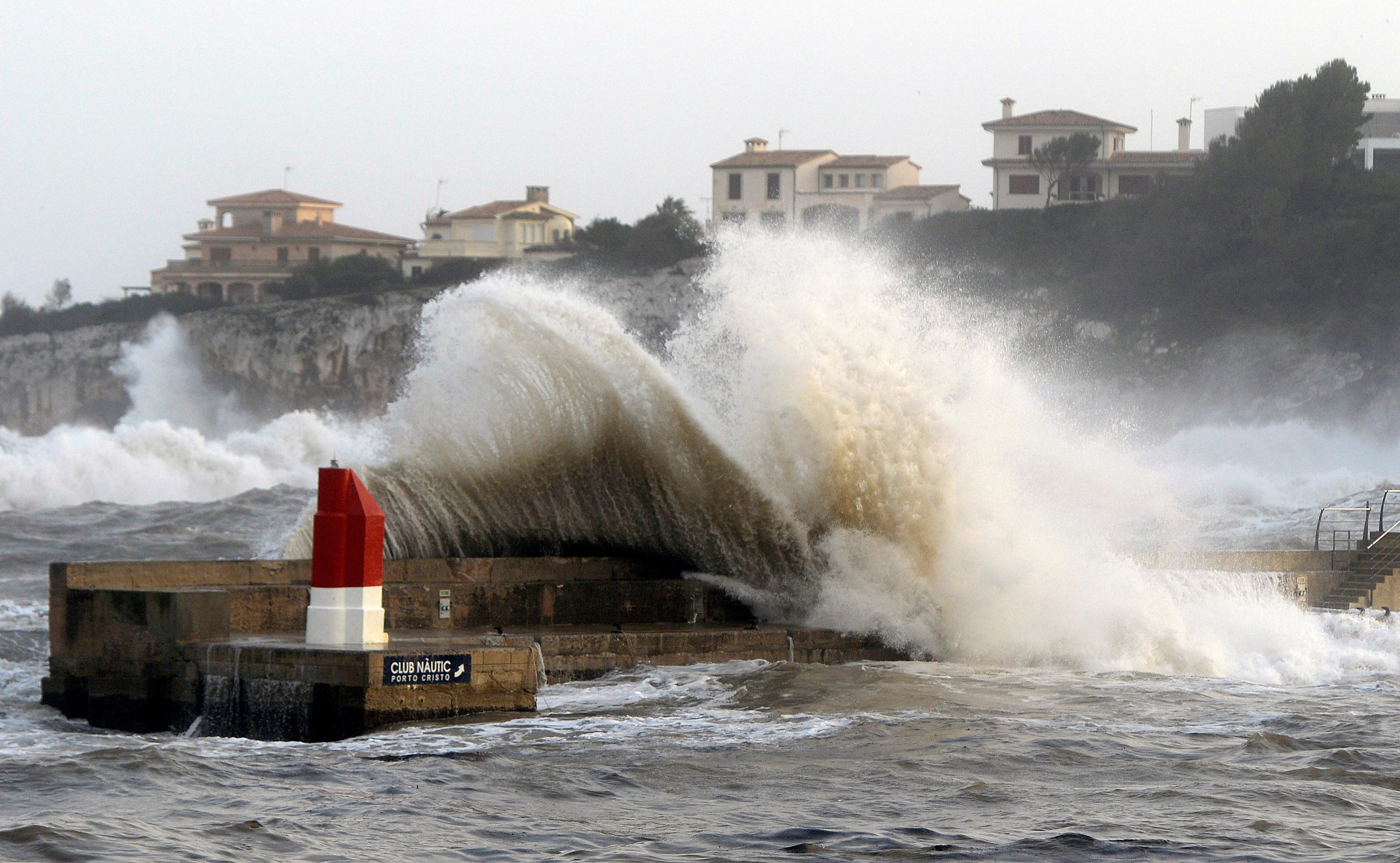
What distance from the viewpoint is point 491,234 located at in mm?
84438

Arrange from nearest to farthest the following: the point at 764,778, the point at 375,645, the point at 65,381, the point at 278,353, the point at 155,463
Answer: the point at 764,778 < the point at 375,645 < the point at 155,463 < the point at 278,353 < the point at 65,381

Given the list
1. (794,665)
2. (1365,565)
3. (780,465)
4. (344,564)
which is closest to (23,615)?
(344,564)

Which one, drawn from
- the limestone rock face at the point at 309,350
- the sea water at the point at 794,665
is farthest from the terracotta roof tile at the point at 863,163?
the sea water at the point at 794,665

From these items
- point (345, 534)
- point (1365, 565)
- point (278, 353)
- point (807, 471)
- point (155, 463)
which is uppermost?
point (278, 353)

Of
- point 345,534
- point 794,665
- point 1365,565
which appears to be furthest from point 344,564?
point 1365,565

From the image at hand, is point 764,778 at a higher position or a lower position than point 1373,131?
lower

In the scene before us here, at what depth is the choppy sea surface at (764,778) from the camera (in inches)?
267

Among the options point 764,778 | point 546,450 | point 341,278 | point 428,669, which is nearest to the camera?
point 764,778

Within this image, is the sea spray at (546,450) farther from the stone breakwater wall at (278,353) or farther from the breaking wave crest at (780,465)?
the stone breakwater wall at (278,353)

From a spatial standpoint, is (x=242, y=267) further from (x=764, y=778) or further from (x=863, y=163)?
(x=764, y=778)

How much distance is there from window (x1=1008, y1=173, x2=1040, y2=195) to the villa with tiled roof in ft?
109

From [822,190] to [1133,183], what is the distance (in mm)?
14335

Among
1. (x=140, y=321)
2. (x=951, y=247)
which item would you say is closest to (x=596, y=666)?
(x=951, y=247)

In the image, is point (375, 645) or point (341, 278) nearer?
point (375, 645)
